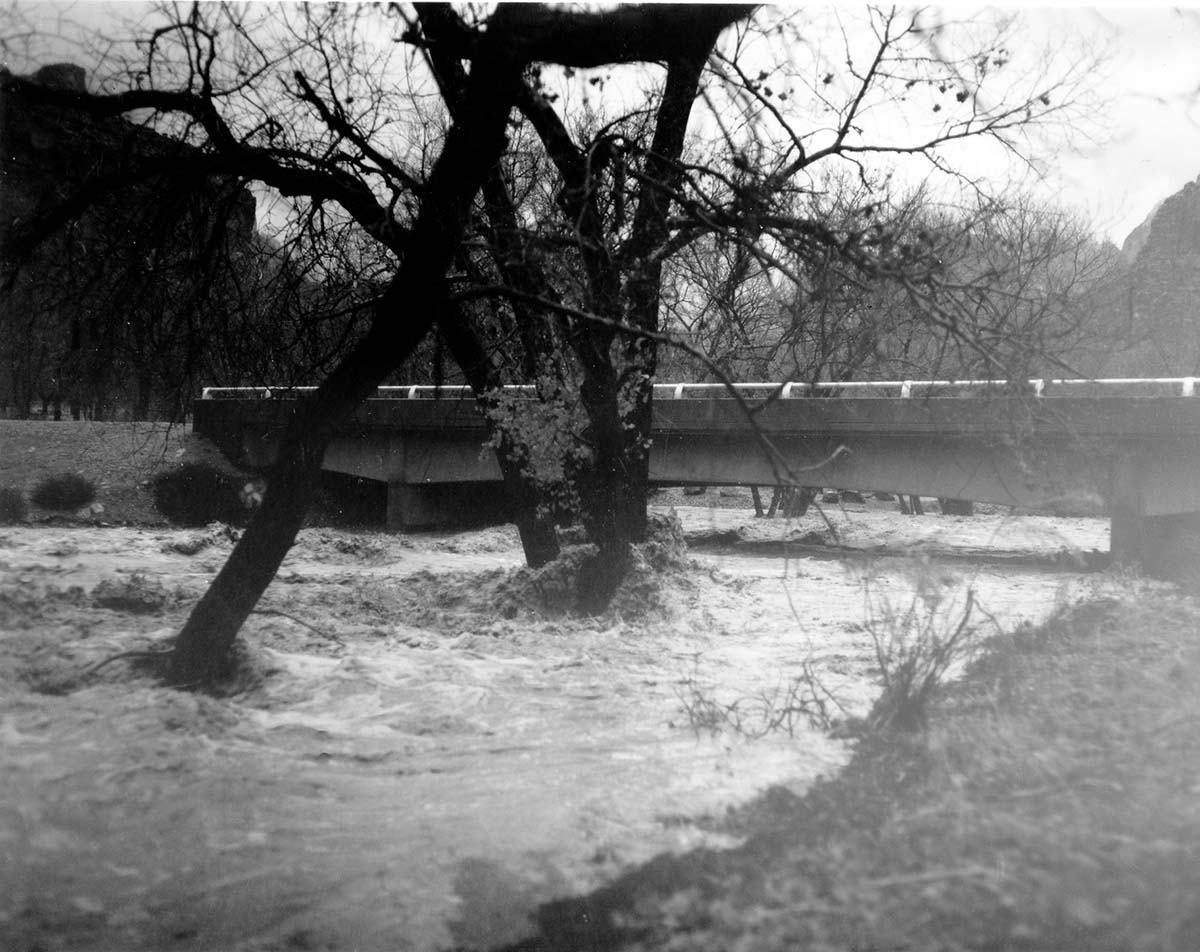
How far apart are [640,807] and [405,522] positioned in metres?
7.27

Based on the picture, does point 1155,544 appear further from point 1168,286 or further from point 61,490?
point 61,490

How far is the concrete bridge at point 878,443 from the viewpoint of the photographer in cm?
614

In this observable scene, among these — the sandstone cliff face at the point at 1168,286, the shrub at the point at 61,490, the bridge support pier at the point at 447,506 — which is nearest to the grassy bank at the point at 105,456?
the shrub at the point at 61,490

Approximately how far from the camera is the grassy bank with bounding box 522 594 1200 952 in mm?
3113

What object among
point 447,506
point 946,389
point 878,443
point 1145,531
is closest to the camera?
point 946,389

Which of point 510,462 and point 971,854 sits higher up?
point 510,462

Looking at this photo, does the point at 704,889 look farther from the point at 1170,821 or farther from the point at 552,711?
the point at 552,711

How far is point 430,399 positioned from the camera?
26.3 feet

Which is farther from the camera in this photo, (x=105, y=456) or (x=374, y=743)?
(x=105, y=456)

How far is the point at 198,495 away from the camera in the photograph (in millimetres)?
8719

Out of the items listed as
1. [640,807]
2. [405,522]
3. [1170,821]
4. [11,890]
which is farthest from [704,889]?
[405,522]

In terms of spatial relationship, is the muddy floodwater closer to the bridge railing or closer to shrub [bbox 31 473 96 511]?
the bridge railing

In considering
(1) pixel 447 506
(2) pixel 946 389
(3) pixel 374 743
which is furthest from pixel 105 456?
(2) pixel 946 389

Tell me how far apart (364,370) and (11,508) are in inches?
112
